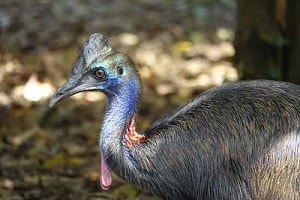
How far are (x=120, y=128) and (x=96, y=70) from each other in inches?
11.5

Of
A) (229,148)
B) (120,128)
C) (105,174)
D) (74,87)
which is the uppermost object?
(74,87)

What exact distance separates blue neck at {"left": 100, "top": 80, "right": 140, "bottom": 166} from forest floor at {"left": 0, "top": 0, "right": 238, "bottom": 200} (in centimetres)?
167

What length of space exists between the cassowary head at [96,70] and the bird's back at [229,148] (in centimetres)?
34

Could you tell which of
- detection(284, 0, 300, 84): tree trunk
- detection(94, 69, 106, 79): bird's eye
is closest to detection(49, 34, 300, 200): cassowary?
detection(94, 69, 106, 79): bird's eye

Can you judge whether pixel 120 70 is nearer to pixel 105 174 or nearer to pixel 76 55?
pixel 105 174

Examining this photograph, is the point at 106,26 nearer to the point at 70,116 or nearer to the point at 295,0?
the point at 70,116

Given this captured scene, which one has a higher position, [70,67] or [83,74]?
[83,74]

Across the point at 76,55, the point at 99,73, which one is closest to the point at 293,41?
the point at 76,55

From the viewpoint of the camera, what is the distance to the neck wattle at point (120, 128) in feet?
15.2

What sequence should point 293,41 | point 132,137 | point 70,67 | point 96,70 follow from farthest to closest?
point 70,67 → point 293,41 → point 132,137 → point 96,70

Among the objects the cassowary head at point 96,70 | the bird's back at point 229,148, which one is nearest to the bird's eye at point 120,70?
the cassowary head at point 96,70

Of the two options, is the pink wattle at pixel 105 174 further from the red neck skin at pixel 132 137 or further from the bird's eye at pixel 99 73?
the bird's eye at pixel 99 73

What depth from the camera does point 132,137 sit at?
4.69m

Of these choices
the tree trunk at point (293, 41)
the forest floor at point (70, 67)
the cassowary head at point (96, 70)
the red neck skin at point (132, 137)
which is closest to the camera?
the cassowary head at point (96, 70)
